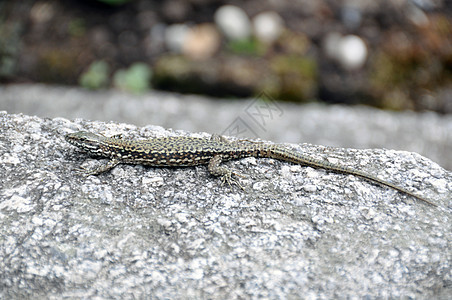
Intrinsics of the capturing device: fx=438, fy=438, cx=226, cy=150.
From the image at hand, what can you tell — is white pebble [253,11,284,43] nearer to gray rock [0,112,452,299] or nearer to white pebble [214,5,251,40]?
white pebble [214,5,251,40]

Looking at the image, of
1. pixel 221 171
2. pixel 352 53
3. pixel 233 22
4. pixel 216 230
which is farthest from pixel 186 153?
pixel 352 53

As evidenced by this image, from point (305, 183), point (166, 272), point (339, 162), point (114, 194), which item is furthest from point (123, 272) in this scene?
point (339, 162)

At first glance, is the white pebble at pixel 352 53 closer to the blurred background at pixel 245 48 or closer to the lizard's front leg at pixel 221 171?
the blurred background at pixel 245 48

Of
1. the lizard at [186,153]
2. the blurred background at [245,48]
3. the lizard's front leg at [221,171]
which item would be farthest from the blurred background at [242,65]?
the lizard's front leg at [221,171]

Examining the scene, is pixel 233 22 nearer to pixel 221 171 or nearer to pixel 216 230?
Result: pixel 221 171

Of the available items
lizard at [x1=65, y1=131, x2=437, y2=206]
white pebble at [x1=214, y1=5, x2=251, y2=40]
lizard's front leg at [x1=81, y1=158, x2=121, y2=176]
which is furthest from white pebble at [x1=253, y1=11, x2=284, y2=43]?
lizard's front leg at [x1=81, y1=158, x2=121, y2=176]
